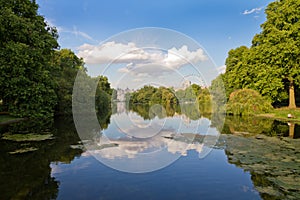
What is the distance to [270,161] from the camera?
843 centimetres

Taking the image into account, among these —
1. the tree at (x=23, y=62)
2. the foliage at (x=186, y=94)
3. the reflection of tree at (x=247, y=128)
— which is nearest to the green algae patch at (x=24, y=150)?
the tree at (x=23, y=62)

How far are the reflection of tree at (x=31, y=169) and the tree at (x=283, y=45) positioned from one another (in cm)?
2412

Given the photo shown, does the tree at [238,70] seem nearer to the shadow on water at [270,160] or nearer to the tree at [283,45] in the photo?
the tree at [283,45]

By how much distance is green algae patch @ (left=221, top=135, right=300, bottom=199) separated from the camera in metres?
6.01

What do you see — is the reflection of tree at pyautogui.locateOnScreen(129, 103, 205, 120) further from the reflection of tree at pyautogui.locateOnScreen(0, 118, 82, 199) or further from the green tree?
the reflection of tree at pyautogui.locateOnScreen(0, 118, 82, 199)

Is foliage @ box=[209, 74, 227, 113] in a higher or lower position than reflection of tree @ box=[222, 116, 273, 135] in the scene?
higher

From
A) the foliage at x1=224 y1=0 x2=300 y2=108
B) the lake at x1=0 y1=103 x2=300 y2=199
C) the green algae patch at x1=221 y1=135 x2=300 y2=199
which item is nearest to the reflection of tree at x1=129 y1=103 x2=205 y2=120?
the foliage at x1=224 y1=0 x2=300 y2=108

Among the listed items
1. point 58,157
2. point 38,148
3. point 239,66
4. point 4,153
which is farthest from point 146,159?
point 239,66

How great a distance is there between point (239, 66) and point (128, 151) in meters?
29.9

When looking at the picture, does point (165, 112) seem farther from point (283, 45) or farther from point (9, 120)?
point (9, 120)

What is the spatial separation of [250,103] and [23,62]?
903 inches

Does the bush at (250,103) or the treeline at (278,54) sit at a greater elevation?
the treeline at (278,54)

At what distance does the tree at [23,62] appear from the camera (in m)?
17.7

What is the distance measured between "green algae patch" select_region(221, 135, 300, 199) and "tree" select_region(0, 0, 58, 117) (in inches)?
598
